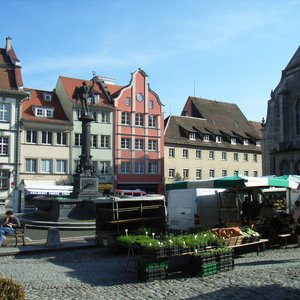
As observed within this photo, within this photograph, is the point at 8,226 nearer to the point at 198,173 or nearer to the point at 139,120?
the point at 139,120

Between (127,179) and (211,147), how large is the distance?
1337 cm

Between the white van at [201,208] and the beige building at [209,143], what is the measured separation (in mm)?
36610

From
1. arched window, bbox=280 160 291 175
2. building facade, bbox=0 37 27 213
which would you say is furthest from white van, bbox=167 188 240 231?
building facade, bbox=0 37 27 213

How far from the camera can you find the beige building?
5544 centimetres

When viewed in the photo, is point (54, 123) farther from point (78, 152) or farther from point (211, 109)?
point (211, 109)

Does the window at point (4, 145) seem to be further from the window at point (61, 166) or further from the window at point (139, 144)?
the window at point (139, 144)

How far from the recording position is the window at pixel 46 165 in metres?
46.1

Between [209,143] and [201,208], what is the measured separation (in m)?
42.7

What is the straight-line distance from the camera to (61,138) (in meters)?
47.7

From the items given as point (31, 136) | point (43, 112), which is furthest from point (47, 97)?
point (31, 136)

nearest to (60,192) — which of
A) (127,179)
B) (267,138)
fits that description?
(127,179)

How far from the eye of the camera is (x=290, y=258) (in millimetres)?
12672

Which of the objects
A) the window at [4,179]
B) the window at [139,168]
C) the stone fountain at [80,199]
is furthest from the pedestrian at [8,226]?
the window at [139,168]

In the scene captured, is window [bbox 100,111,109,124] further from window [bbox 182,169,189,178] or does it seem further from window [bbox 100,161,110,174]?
window [bbox 182,169,189,178]
